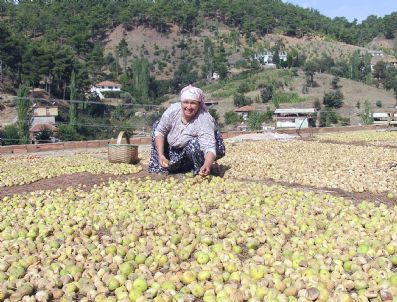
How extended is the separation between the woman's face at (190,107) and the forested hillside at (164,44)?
45.4 meters

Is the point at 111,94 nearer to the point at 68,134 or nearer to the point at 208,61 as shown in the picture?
the point at 208,61

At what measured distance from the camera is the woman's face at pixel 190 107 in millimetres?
5758

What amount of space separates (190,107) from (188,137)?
1.42 ft

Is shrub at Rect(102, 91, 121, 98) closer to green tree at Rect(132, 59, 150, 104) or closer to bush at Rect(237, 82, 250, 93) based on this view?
green tree at Rect(132, 59, 150, 104)

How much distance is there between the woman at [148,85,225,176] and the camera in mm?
5770

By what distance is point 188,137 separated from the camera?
6.03 metres

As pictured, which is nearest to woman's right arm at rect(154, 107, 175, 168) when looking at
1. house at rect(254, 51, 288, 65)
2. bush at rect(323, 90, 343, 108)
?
bush at rect(323, 90, 343, 108)

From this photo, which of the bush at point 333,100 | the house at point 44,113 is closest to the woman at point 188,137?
the house at point 44,113

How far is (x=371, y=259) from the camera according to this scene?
10.1 feet

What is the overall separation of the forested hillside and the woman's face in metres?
45.4

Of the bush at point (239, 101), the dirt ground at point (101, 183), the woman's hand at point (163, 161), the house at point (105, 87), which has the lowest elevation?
the dirt ground at point (101, 183)

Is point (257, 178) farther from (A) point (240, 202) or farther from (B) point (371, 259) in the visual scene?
(B) point (371, 259)

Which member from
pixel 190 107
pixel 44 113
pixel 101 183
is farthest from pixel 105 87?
pixel 190 107

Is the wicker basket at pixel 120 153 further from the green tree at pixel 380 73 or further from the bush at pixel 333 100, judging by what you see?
the green tree at pixel 380 73
